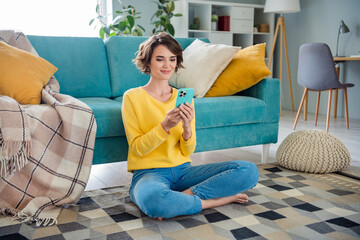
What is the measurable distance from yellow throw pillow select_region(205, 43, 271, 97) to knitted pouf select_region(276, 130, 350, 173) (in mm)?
452

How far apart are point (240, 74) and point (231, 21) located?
286 centimetres

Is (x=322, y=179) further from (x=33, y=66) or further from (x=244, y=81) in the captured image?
(x=33, y=66)

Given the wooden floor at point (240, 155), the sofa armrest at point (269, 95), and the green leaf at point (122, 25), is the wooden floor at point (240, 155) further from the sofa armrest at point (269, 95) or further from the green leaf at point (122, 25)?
the green leaf at point (122, 25)

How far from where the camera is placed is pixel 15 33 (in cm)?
228

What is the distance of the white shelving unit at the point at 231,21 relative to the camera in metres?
4.91

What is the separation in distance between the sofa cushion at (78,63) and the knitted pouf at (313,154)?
48.8 inches

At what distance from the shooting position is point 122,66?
2.68 meters

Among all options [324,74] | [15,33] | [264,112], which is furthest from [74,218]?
[324,74]

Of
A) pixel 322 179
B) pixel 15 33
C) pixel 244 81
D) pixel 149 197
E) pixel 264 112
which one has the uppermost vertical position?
pixel 15 33

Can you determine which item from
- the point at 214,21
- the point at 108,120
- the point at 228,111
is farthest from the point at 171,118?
the point at 214,21

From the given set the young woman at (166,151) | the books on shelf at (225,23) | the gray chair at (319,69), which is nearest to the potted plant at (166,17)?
the books on shelf at (225,23)

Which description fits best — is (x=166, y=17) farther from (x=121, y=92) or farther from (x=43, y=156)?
(x=43, y=156)

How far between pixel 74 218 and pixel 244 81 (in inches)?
54.3

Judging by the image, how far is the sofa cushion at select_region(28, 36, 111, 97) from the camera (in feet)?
8.15
